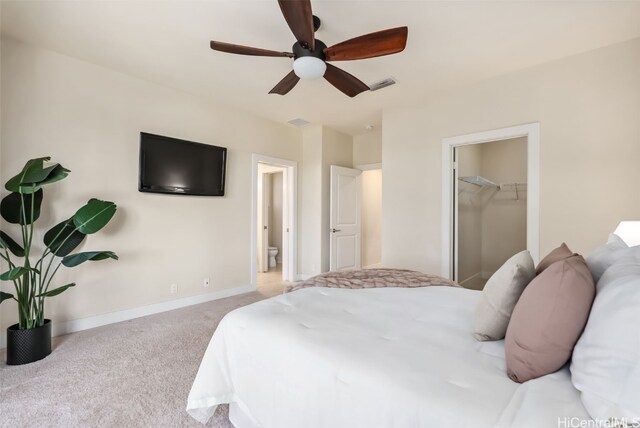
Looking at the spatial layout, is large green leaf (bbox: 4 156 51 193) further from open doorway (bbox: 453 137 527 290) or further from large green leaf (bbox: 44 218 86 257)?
open doorway (bbox: 453 137 527 290)

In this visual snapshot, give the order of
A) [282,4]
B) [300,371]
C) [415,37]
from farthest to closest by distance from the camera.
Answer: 1. [415,37]
2. [282,4]
3. [300,371]

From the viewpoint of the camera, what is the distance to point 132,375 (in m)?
2.15

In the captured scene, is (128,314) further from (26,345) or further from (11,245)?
(11,245)

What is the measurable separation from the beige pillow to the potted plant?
117 inches

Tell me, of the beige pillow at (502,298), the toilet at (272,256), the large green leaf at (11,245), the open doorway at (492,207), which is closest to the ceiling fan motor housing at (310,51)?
the beige pillow at (502,298)

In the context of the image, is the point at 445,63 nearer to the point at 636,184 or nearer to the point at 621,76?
the point at 621,76

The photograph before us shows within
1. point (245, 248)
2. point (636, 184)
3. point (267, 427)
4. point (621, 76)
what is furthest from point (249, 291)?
point (621, 76)

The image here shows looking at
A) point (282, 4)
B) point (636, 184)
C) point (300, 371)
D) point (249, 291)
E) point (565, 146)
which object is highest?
point (282, 4)

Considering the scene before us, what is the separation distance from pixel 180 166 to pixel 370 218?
407cm

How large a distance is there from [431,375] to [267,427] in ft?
2.61

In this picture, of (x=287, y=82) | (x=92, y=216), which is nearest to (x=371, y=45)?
(x=287, y=82)

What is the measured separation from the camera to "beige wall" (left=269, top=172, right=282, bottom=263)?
7.08m

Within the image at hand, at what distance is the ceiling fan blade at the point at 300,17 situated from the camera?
164cm

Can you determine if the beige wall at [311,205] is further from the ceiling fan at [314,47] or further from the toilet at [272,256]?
the ceiling fan at [314,47]
